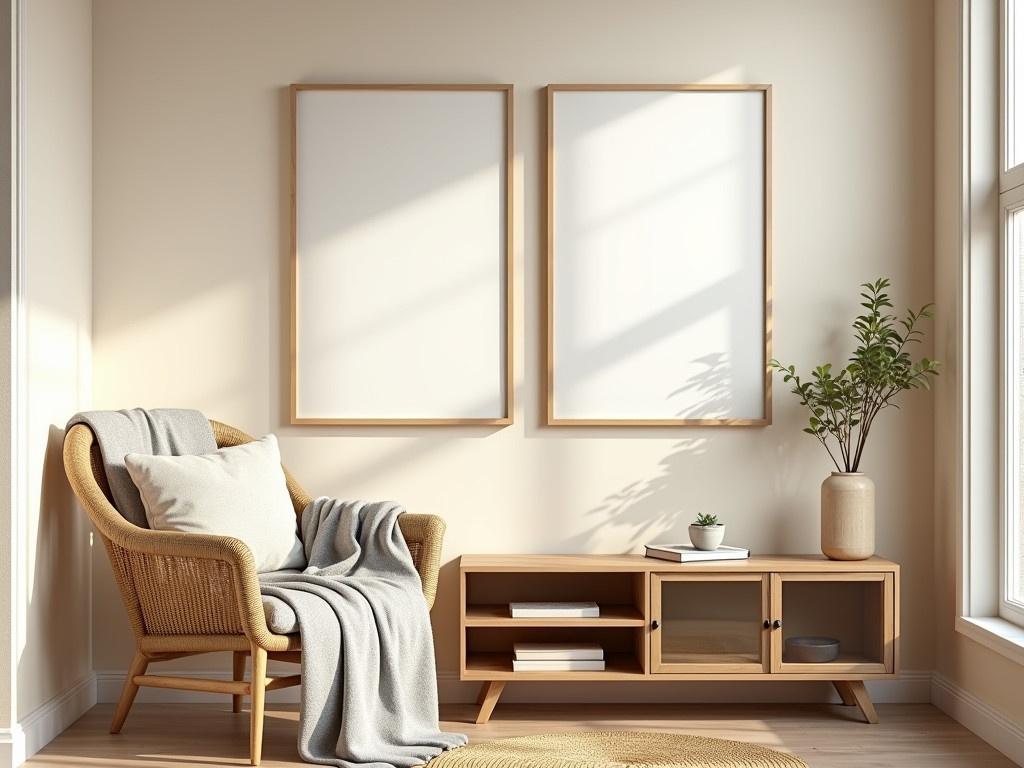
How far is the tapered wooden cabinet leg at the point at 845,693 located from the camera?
351 centimetres

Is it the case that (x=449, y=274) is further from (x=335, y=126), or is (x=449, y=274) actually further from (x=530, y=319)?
(x=335, y=126)

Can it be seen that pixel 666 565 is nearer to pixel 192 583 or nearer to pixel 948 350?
pixel 948 350

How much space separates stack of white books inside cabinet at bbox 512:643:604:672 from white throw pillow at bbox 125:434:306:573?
758 millimetres

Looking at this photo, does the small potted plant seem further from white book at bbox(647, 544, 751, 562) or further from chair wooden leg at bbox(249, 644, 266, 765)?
chair wooden leg at bbox(249, 644, 266, 765)

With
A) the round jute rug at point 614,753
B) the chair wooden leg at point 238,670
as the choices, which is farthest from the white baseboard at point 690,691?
the chair wooden leg at point 238,670

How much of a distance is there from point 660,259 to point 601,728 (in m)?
1.56

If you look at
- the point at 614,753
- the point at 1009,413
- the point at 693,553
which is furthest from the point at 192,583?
the point at 1009,413

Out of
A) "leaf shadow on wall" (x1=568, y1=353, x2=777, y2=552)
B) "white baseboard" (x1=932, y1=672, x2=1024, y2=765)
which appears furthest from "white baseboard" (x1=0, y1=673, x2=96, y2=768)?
"white baseboard" (x1=932, y1=672, x2=1024, y2=765)

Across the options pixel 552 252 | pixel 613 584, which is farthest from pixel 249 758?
pixel 552 252

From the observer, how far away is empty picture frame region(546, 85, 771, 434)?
3.69 metres

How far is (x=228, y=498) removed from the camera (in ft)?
10.4

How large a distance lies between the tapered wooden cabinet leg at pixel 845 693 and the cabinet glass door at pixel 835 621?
0.15 meters

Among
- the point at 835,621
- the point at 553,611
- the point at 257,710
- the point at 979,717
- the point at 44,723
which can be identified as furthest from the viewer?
the point at 835,621

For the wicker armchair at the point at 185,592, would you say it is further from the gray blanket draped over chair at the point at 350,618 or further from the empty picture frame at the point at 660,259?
the empty picture frame at the point at 660,259
